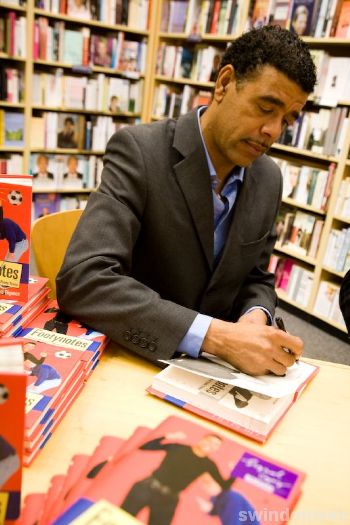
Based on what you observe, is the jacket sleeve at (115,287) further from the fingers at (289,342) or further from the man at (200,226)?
the fingers at (289,342)

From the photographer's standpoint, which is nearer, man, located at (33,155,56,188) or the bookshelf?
the bookshelf

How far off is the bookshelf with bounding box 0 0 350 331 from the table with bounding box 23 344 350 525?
222 cm

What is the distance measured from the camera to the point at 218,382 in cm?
87

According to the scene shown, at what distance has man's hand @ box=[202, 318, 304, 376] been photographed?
2.93 ft

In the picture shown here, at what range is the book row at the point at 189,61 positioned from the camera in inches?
138

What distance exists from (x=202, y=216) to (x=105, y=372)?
19.4 inches

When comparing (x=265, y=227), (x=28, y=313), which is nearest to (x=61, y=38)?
(x=265, y=227)

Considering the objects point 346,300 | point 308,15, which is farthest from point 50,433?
point 308,15

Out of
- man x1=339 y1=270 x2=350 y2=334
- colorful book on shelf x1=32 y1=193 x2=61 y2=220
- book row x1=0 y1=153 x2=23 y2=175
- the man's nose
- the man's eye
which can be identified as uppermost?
the man's eye

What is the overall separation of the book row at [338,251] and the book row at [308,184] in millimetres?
196

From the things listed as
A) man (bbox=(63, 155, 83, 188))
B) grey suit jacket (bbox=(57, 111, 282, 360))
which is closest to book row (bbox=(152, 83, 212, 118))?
man (bbox=(63, 155, 83, 188))

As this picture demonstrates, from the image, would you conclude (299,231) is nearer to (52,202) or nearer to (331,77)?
(331,77)

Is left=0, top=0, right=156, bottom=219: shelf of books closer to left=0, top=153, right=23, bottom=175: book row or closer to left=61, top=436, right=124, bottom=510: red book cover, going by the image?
left=0, top=153, right=23, bottom=175: book row

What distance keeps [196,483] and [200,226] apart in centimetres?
72
